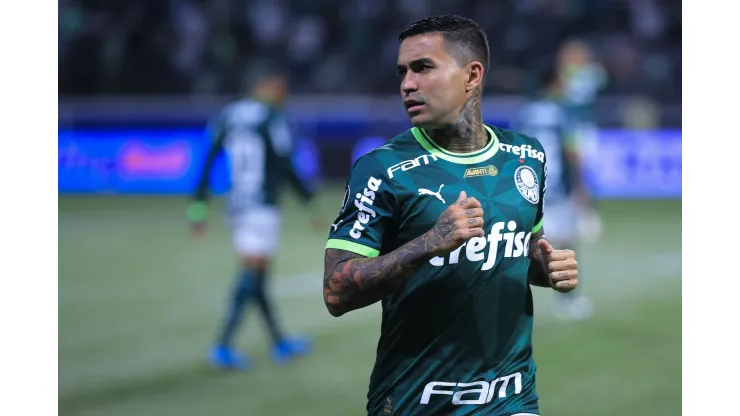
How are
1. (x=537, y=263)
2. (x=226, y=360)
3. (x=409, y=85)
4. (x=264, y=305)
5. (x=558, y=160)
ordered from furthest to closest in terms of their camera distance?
(x=558, y=160) < (x=264, y=305) < (x=226, y=360) < (x=537, y=263) < (x=409, y=85)

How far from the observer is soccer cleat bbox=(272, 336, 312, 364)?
7.66m

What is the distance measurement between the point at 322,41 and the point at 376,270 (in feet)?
61.5

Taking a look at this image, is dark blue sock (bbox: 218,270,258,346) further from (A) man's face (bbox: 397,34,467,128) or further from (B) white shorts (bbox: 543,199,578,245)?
(A) man's face (bbox: 397,34,467,128)

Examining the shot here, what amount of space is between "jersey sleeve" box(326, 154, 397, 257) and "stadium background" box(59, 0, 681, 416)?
352cm

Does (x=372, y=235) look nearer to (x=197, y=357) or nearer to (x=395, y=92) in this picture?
(x=197, y=357)

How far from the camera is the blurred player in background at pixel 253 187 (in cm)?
748

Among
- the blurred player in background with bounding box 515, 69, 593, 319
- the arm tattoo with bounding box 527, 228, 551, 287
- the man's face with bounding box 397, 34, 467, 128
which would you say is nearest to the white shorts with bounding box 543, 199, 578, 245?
the blurred player in background with bounding box 515, 69, 593, 319

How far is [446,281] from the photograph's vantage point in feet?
10.3

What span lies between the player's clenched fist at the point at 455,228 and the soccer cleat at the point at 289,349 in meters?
4.97

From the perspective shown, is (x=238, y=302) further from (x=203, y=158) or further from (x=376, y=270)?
(x=203, y=158)

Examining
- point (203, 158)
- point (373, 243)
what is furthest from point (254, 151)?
point (203, 158)

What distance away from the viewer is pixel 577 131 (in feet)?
31.8

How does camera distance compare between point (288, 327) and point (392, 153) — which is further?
point (288, 327)

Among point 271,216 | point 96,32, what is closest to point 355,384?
point 271,216
